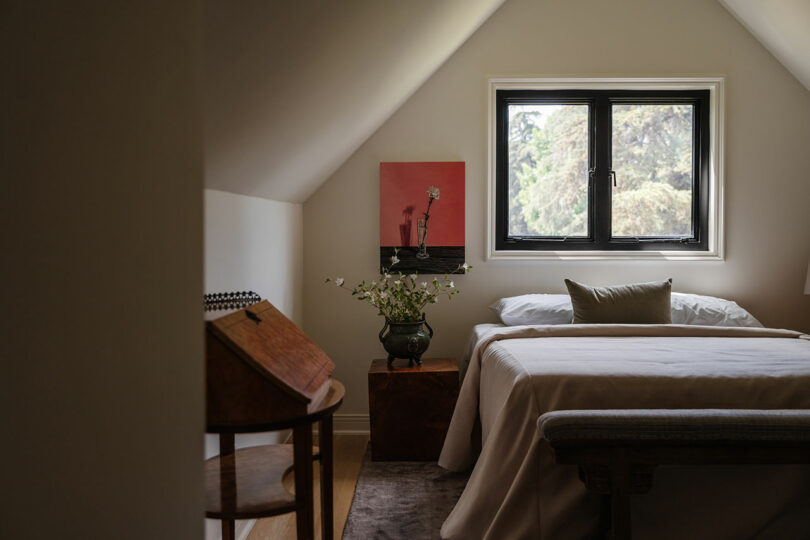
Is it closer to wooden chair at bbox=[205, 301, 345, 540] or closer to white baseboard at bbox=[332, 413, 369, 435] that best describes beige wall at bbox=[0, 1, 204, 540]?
wooden chair at bbox=[205, 301, 345, 540]

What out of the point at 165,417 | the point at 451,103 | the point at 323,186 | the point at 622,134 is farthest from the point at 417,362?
the point at 165,417

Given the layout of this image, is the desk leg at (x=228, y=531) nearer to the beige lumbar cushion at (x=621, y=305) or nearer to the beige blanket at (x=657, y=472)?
the beige blanket at (x=657, y=472)

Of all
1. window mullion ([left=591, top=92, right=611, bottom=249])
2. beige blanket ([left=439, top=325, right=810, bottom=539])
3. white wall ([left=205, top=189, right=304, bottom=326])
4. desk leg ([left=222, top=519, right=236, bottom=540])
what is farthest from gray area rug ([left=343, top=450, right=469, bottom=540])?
window mullion ([left=591, top=92, right=611, bottom=249])

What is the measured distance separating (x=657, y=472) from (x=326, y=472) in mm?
1061

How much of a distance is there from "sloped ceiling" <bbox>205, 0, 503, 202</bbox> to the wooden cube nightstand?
105cm

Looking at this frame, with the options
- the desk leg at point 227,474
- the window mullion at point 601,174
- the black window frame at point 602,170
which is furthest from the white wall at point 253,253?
the window mullion at point 601,174

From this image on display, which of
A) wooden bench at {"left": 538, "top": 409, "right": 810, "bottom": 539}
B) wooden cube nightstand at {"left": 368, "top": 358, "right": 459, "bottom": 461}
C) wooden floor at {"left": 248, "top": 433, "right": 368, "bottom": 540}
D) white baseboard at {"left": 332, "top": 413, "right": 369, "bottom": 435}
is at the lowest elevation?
wooden floor at {"left": 248, "top": 433, "right": 368, "bottom": 540}

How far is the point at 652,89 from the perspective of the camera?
391 centimetres

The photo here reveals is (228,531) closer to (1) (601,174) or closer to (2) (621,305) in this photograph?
(2) (621,305)

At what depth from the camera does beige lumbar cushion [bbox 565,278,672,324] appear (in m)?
3.33

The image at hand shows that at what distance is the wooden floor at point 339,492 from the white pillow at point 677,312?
1.05 metres

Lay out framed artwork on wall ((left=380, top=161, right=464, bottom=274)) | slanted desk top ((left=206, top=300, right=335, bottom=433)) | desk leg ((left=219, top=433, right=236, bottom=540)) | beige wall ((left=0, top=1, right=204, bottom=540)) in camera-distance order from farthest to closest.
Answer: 1. framed artwork on wall ((left=380, top=161, right=464, bottom=274))
2. desk leg ((left=219, top=433, right=236, bottom=540))
3. slanted desk top ((left=206, top=300, right=335, bottom=433))
4. beige wall ((left=0, top=1, right=204, bottom=540))

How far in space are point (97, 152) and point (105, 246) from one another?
0.32 ft

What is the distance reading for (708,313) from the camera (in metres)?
3.43
